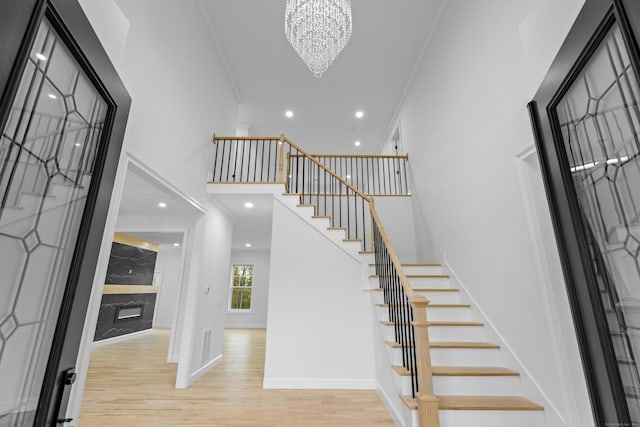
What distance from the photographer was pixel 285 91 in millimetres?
5871

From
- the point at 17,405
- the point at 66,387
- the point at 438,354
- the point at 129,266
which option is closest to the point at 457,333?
the point at 438,354

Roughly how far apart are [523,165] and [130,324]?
30.6 ft

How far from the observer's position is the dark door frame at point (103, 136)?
72 centimetres

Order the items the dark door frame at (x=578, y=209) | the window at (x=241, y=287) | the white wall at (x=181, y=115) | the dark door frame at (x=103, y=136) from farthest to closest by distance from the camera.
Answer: the window at (x=241, y=287) → the white wall at (x=181, y=115) → the dark door frame at (x=578, y=209) → the dark door frame at (x=103, y=136)

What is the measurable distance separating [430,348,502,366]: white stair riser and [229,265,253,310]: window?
8.60 m

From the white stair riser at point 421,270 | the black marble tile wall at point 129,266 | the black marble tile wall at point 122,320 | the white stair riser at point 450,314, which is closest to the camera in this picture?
the white stair riser at point 450,314

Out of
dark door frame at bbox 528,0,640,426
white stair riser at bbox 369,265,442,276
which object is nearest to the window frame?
white stair riser at bbox 369,265,442,276

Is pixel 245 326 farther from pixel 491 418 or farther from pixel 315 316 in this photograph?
pixel 491 418

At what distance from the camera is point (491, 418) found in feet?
7.14

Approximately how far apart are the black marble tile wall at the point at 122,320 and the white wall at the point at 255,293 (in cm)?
243

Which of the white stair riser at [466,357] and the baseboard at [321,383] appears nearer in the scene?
the white stair riser at [466,357]

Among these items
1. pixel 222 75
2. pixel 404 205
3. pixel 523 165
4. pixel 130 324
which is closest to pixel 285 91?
pixel 222 75

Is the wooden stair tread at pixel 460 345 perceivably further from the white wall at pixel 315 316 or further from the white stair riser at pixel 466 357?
the white wall at pixel 315 316

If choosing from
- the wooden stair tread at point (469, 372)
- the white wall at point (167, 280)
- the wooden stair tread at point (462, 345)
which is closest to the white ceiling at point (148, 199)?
the wooden stair tread at point (469, 372)
